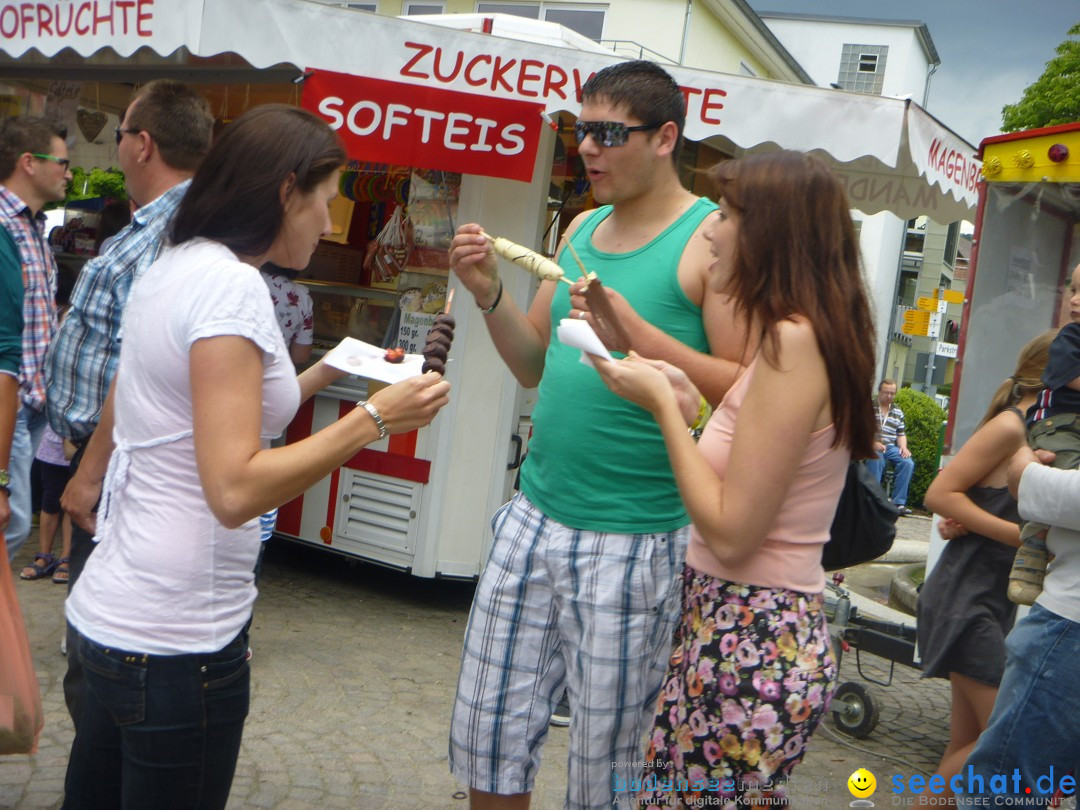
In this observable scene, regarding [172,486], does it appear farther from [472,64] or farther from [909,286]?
[909,286]

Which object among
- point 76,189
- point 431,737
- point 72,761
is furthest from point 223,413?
point 76,189

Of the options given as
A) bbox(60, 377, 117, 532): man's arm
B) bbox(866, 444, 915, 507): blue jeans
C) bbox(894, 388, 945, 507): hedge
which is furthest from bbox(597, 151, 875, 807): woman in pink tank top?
bbox(894, 388, 945, 507): hedge

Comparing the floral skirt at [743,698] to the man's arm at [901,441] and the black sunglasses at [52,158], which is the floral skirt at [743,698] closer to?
the black sunglasses at [52,158]

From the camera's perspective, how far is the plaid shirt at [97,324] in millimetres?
2973

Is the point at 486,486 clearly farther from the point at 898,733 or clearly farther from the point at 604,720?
the point at 604,720

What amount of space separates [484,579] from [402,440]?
127 inches

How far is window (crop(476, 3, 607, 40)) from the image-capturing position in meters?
25.0

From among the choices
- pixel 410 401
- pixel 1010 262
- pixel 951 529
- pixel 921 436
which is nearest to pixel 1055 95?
pixel 921 436

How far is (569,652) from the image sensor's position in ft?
8.11

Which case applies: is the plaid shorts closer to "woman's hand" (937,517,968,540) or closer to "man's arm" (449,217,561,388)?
"man's arm" (449,217,561,388)

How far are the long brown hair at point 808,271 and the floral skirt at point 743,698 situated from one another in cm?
35

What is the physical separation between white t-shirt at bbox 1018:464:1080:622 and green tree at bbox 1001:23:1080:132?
66.9ft

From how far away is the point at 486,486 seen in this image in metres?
5.74

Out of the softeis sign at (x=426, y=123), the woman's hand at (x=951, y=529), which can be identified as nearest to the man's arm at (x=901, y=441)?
the softeis sign at (x=426, y=123)
